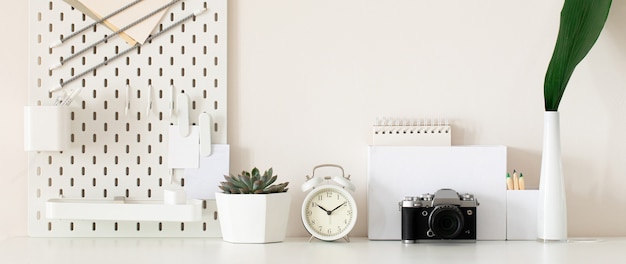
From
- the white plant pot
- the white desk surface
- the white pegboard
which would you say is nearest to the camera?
the white desk surface

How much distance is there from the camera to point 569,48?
1.73 meters

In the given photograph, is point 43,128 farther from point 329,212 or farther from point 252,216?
point 329,212

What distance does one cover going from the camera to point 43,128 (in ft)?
5.62

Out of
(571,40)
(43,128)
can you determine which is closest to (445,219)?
(571,40)

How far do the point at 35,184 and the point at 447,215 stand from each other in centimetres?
84

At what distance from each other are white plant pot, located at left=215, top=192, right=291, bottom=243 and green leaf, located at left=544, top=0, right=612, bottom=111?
57cm

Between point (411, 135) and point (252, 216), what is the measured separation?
14.7 inches

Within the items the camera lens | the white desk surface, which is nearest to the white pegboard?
the white desk surface

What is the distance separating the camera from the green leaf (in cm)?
173

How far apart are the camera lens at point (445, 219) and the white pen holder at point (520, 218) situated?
14 centimetres

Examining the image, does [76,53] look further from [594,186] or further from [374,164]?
[594,186]

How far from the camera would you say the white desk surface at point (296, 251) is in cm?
152

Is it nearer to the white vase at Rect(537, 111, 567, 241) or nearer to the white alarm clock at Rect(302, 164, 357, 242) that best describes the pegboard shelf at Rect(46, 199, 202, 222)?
the white alarm clock at Rect(302, 164, 357, 242)

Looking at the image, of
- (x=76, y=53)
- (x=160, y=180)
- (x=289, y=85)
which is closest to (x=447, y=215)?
(x=289, y=85)
